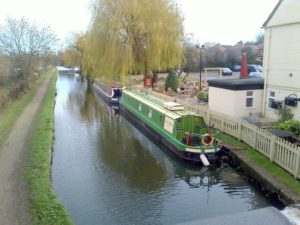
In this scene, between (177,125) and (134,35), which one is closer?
(177,125)

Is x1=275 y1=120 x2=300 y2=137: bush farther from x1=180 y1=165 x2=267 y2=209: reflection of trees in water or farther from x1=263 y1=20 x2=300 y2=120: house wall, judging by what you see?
x1=180 y1=165 x2=267 y2=209: reflection of trees in water

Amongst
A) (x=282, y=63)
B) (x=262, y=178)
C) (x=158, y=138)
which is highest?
(x=282, y=63)

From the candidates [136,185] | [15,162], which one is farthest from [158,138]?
[15,162]

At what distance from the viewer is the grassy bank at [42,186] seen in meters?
8.38

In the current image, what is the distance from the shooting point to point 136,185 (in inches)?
472

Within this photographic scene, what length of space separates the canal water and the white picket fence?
1341mm

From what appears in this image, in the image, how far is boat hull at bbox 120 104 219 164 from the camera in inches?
545

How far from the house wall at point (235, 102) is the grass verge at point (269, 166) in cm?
305

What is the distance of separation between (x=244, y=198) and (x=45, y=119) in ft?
45.0

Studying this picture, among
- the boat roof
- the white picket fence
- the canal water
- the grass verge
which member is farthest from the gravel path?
the white picket fence

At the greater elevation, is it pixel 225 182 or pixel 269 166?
pixel 269 166

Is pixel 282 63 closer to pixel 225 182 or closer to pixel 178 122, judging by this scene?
pixel 178 122

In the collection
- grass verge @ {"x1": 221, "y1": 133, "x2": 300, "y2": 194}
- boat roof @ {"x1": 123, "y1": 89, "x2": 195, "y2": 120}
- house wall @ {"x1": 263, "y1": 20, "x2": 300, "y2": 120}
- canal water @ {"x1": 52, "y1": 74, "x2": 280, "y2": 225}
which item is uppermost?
house wall @ {"x1": 263, "y1": 20, "x2": 300, "y2": 120}

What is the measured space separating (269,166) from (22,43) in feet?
111
